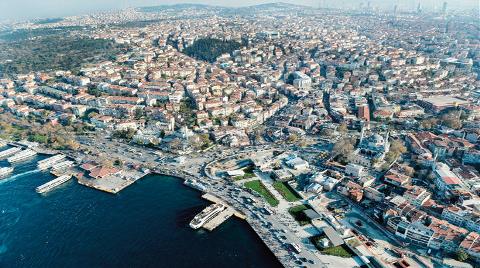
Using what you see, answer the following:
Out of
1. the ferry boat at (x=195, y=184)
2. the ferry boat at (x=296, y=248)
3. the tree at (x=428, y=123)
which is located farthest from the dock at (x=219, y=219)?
the tree at (x=428, y=123)

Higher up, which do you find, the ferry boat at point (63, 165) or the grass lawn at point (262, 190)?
the ferry boat at point (63, 165)

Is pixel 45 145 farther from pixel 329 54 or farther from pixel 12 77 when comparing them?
pixel 329 54

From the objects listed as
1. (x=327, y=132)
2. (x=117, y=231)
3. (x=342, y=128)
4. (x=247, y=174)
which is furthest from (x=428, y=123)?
(x=117, y=231)

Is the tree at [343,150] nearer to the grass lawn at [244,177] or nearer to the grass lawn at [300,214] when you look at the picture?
the grass lawn at [244,177]

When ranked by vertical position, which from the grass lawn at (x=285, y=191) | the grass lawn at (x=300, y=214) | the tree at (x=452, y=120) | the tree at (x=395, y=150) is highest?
the tree at (x=452, y=120)

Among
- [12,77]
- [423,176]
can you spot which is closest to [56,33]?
[12,77]

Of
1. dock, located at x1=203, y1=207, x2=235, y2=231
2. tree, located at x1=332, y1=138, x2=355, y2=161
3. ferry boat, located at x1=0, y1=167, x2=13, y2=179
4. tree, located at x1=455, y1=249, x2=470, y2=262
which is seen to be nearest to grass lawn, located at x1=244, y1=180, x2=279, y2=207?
dock, located at x1=203, y1=207, x2=235, y2=231

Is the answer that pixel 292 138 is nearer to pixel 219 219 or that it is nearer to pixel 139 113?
pixel 219 219
